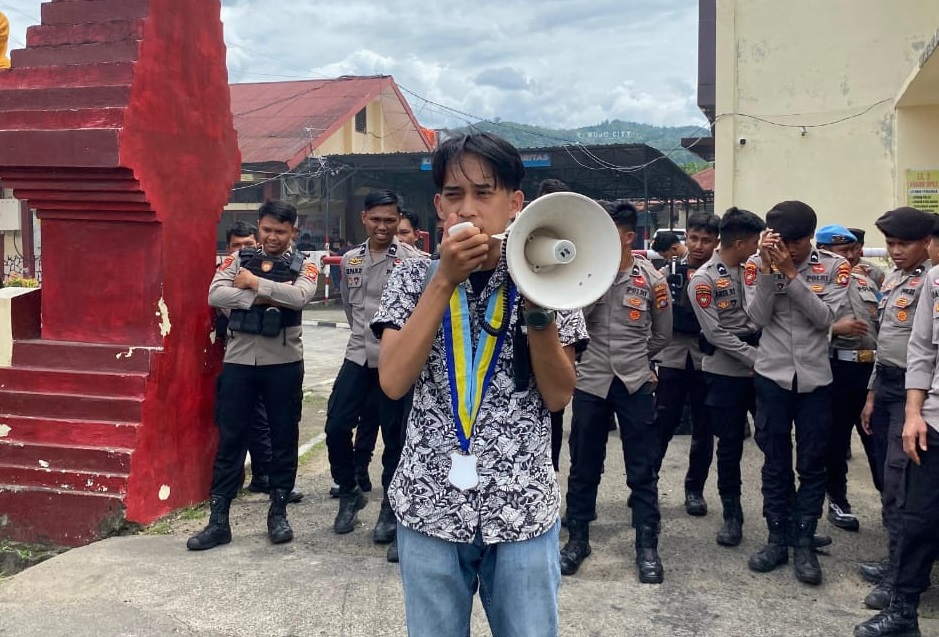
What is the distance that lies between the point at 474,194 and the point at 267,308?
2782 mm

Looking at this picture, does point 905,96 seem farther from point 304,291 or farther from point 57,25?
point 57,25

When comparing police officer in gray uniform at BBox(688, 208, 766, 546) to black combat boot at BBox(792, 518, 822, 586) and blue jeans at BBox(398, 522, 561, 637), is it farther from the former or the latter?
blue jeans at BBox(398, 522, 561, 637)

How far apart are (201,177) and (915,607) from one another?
4.44 metres

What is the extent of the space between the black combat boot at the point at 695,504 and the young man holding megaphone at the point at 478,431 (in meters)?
3.36

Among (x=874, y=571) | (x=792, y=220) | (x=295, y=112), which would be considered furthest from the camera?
(x=295, y=112)

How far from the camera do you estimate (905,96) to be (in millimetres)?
9289

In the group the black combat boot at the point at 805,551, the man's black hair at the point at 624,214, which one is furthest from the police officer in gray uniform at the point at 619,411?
the black combat boot at the point at 805,551

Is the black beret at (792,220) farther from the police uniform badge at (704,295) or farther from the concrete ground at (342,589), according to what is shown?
the concrete ground at (342,589)

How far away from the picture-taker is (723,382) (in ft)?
15.5

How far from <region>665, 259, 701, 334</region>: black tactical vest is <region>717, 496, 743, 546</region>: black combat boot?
114 centimetres

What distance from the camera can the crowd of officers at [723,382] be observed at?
3.86 meters

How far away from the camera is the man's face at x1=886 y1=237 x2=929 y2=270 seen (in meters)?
4.20

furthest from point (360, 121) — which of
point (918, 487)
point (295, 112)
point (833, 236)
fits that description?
point (918, 487)

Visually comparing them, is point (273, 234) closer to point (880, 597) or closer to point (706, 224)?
point (706, 224)
